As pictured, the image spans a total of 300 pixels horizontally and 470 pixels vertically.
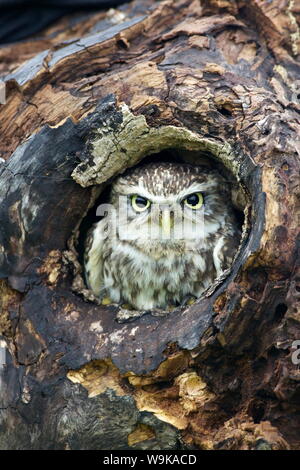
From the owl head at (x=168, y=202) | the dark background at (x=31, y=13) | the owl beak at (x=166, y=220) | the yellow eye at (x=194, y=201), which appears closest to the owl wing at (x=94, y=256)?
the owl head at (x=168, y=202)

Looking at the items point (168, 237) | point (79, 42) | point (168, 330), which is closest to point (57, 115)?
point (79, 42)

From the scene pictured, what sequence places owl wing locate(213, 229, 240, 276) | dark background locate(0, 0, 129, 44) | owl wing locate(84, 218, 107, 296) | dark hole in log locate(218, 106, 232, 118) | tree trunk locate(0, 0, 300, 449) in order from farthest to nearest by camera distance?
1. dark background locate(0, 0, 129, 44)
2. owl wing locate(84, 218, 107, 296)
3. owl wing locate(213, 229, 240, 276)
4. dark hole in log locate(218, 106, 232, 118)
5. tree trunk locate(0, 0, 300, 449)

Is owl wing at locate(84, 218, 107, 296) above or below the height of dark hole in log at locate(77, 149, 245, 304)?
below

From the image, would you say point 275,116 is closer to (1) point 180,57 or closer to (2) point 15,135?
(1) point 180,57

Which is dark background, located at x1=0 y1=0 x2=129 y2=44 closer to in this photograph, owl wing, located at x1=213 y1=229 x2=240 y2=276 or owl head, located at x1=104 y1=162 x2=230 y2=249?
owl head, located at x1=104 y1=162 x2=230 y2=249

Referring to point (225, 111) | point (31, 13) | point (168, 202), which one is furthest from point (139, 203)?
point (31, 13)

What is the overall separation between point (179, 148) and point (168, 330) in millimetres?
1304

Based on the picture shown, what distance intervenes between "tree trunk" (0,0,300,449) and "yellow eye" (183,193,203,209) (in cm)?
29

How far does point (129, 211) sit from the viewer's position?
173 inches

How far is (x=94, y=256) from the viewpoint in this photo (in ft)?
14.6

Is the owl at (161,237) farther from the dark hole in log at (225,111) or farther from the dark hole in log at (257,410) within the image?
the dark hole in log at (257,410)

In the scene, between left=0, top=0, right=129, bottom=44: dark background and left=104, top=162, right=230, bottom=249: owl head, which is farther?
left=0, top=0, right=129, bottom=44: dark background

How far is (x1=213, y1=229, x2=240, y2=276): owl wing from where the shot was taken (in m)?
4.11

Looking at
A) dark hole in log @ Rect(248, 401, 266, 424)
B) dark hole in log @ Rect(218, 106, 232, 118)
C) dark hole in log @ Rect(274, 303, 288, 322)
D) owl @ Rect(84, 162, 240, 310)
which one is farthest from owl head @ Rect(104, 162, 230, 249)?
dark hole in log @ Rect(248, 401, 266, 424)
